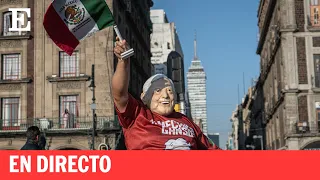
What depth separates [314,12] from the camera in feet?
137

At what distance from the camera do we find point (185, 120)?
14.9 feet

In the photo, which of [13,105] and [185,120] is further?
[13,105]

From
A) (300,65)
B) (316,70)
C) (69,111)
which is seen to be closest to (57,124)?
(69,111)

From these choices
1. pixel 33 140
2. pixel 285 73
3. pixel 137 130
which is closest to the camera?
pixel 137 130

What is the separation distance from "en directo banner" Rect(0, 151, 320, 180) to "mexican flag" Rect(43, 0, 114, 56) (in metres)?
1.53

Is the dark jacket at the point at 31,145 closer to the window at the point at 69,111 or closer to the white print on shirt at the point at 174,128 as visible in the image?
the white print on shirt at the point at 174,128

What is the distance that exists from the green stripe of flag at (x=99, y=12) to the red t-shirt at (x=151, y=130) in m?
0.80

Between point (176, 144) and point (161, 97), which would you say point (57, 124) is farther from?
point (176, 144)

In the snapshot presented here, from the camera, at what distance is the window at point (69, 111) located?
122 ft

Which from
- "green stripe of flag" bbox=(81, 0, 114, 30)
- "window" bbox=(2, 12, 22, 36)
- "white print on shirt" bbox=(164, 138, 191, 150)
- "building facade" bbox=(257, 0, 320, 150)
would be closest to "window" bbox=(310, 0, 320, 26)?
"building facade" bbox=(257, 0, 320, 150)

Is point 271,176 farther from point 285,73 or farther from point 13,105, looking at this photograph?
point 285,73

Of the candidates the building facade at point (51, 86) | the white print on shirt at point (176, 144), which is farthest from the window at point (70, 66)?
the white print on shirt at point (176, 144)

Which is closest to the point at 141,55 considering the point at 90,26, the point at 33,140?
the point at 33,140

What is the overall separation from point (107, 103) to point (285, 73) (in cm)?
1385
